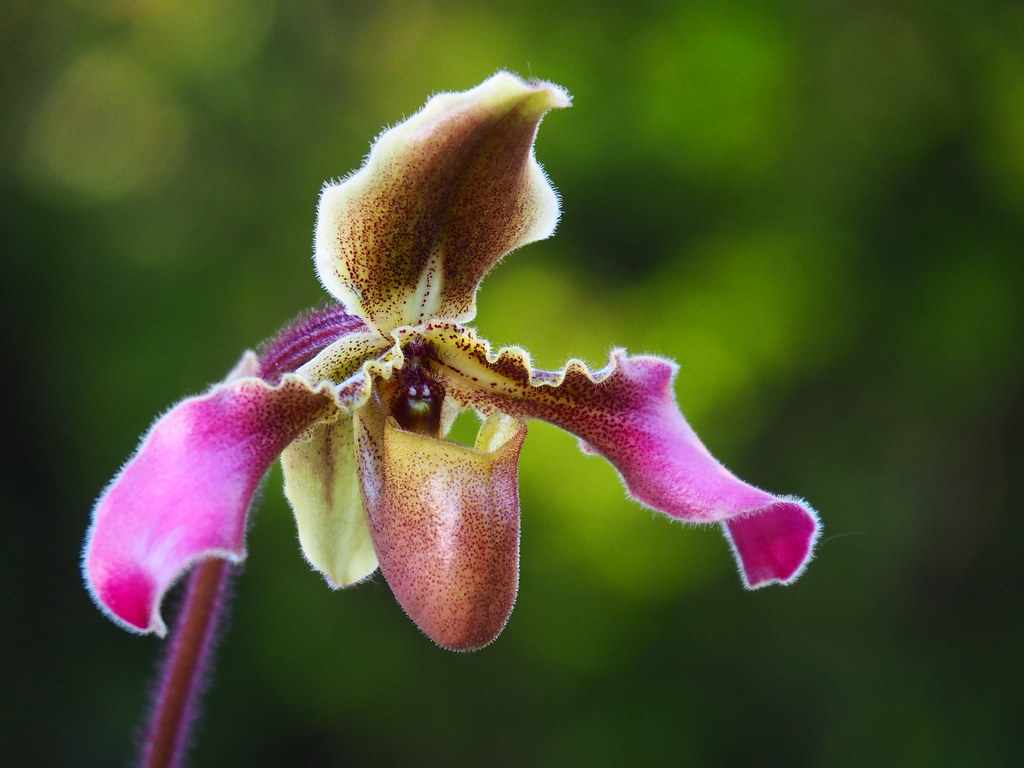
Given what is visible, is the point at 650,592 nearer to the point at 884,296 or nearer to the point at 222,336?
the point at 884,296

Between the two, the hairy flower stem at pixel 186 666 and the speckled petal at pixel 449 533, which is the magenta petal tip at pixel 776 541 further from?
the hairy flower stem at pixel 186 666

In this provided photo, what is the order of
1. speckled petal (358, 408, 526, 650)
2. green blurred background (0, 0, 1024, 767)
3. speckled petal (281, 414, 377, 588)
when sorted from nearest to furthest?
speckled petal (358, 408, 526, 650)
speckled petal (281, 414, 377, 588)
green blurred background (0, 0, 1024, 767)

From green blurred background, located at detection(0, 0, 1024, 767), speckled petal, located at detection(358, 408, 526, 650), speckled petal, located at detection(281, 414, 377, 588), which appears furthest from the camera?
green blurred background, located at detection(0, 0, 1024, 767)

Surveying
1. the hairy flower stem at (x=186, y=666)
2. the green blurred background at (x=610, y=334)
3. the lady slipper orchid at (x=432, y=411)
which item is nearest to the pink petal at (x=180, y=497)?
the lady slipper orchid at (x=432, y=411)

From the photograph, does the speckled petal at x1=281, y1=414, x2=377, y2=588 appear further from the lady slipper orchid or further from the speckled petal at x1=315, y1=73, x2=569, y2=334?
the speckled petal at x1=315, y1=73, x2=569, y2=334

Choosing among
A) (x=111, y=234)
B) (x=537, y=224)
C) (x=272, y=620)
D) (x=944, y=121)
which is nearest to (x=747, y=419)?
(x=944, y=121)

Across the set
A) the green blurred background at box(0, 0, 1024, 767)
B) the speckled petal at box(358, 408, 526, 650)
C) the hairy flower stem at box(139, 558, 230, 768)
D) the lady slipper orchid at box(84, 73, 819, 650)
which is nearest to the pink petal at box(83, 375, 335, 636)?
the lady slipper orchid at box(84, 73, 819, 650)

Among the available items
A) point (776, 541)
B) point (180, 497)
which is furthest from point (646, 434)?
point (180, 497)
